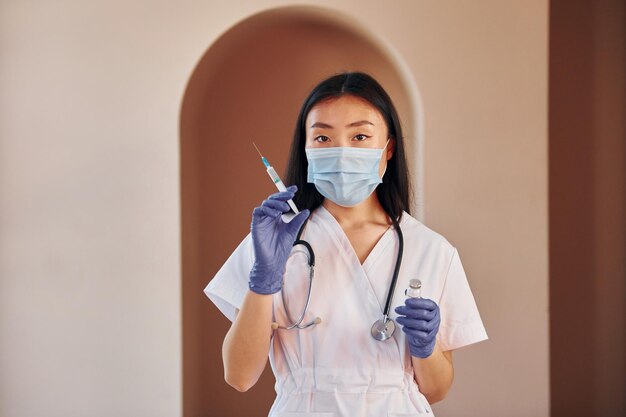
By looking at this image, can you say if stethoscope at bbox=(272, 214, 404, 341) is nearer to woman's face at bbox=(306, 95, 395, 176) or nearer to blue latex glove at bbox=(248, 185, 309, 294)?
blue latex glove at bbox=(248, 185, 309, 294)

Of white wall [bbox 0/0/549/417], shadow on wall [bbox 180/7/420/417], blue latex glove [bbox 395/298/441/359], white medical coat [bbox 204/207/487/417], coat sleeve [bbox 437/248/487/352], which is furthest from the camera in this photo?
shadow on wall [bbox 180/7/420/417]

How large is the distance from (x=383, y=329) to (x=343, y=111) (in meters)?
0.51

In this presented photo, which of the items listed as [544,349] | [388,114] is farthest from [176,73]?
[544,349]

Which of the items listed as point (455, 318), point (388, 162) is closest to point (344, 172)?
point (388, 162)

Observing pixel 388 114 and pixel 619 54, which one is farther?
pixel 619 54

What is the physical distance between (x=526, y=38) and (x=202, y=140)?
5.16 feet

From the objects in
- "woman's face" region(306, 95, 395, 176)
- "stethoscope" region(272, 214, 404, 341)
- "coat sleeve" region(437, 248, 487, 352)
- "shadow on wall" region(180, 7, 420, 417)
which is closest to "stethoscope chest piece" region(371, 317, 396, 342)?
"stethoscope" region(272, 214, 404, 341)

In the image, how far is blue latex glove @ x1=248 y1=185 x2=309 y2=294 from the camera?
1571 mm

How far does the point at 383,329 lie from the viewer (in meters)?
1.64

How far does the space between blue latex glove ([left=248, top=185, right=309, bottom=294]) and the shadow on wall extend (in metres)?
1.77

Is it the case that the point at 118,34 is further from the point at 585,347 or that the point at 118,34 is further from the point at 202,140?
the point at 585,347

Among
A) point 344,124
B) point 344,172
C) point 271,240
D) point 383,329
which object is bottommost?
point 383,329

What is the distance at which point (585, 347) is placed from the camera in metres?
3.54

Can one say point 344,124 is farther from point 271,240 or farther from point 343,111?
point 271,240
